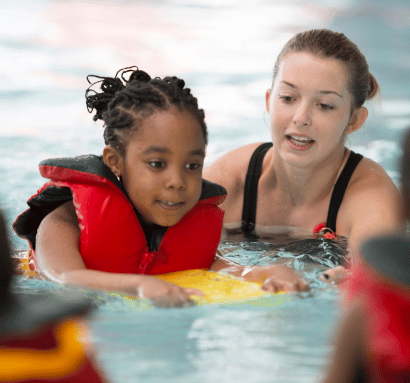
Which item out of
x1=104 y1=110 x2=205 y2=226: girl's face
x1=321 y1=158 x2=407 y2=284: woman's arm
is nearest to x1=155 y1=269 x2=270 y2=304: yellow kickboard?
x1=104 y1=110 x2=205 y2=226: girl's face

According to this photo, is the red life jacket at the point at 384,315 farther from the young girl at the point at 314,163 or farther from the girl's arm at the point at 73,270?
the young girl at the point at 314,163

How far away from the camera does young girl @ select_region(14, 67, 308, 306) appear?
87.5 inches

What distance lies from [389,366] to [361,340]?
68 millimetres

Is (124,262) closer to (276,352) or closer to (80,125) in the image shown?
(276,352)

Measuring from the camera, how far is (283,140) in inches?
124

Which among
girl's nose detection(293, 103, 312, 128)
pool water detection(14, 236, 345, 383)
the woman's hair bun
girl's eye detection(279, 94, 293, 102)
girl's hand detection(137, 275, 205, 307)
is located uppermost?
the woman's hair bun

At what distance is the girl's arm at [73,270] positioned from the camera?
1999 millimetres

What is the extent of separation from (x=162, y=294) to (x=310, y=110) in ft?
4.96

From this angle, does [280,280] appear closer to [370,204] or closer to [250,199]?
[370,204]

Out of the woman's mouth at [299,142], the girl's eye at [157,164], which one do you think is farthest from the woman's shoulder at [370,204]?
the girl's eye at [157,164]

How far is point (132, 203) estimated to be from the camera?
95.2 inches

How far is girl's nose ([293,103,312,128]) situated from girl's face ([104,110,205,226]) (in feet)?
2.84

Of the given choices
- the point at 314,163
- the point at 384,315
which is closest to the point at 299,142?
the point at 314,163

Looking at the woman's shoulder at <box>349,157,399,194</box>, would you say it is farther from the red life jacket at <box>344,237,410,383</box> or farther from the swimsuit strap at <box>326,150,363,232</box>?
the red life jacket at <box>344,237,410,383</box>
